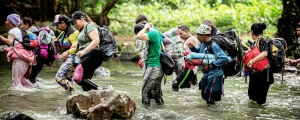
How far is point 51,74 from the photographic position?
14.1 m

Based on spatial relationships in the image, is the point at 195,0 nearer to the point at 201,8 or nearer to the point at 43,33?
the point at 201,8

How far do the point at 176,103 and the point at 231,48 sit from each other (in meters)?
1.73

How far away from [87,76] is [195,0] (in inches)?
914

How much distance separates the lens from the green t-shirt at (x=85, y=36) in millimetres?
8508

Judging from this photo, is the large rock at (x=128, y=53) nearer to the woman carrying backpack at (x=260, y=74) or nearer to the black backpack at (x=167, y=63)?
the woman carrying backpack at (x=260, y=74)

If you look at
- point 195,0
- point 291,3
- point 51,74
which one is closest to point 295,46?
point 291,3

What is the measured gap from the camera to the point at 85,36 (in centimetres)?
865

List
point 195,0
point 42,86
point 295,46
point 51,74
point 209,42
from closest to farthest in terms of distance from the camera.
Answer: point 209,42 < point 42,86 < point 51,74 < point 295,46 < point 195,0

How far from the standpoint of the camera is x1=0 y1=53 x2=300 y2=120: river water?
25.9 feet

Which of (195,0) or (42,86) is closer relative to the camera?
(42,86)

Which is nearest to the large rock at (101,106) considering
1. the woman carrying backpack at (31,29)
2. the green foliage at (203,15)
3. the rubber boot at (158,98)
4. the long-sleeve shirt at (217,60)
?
the rubber boot at (158,98)

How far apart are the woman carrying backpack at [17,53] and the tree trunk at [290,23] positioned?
1083 centimetres

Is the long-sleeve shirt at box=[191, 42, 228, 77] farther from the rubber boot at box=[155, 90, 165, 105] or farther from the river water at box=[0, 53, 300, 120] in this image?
the rubber boot at box=[155, 90, 165, 105]

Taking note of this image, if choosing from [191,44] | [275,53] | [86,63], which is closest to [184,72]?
[191,44]
